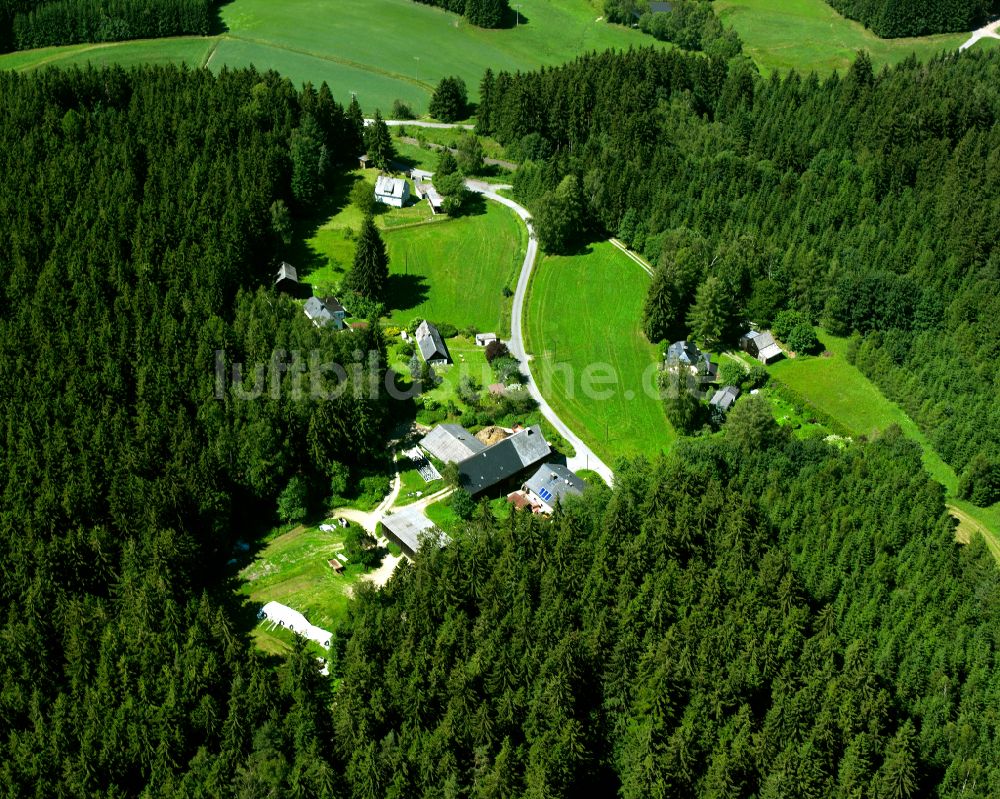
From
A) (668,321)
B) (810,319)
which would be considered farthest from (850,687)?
(810,319)

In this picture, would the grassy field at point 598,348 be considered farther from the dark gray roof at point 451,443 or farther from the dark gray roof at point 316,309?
the dark gray roof at point 316,309

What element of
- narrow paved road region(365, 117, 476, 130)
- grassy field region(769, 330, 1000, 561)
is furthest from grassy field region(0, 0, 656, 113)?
grassy field region(769, 330, 1000, 561)

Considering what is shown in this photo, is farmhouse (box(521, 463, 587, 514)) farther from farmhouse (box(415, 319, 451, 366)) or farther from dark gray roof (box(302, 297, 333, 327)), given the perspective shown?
dark gray roof (box(302, 297, 333, 327))

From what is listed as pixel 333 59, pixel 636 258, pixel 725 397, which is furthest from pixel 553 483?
pixel 333 59

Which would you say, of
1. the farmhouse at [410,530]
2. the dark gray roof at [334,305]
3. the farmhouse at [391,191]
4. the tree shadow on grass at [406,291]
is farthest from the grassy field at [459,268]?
the farmhouse at [410,530]

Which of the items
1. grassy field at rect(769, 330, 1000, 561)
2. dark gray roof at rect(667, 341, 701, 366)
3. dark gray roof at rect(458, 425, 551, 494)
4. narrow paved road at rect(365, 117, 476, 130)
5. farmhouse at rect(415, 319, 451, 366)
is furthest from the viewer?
narrow paved road at rect(365, 117, 476, 130)

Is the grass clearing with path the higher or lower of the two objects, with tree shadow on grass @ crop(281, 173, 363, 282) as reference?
lower

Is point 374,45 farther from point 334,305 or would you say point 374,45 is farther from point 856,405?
point 856,405
